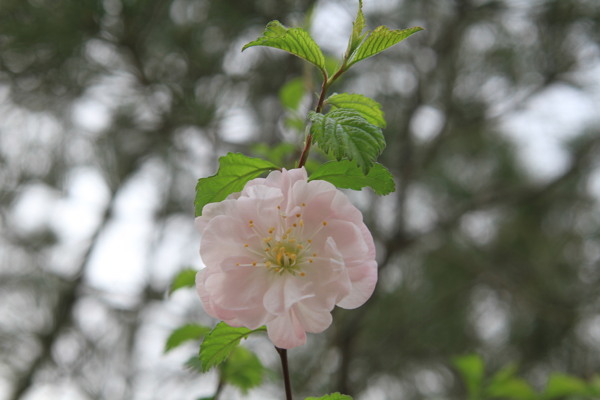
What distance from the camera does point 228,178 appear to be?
0.37 meters

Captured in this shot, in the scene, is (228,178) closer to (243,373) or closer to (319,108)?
(319,108)

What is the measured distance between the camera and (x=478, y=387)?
0.74 metres

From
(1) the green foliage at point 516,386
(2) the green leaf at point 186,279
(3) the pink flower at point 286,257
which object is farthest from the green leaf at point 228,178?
(1) the green foliage at point 516,386

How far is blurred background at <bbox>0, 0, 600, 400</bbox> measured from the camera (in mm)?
1287

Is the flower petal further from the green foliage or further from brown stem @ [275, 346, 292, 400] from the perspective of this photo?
the green foliage

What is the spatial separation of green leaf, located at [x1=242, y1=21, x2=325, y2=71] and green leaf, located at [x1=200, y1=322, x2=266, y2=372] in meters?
0.18

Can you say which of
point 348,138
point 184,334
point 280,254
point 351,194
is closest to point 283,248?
point 280,254

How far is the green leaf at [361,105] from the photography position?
0.38 meters

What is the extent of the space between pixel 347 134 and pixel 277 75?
4.19 feet

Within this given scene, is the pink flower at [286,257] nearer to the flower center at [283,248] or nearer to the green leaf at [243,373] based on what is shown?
the flower center at [283,248]

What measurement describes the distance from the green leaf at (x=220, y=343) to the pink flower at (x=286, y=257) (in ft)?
0.11

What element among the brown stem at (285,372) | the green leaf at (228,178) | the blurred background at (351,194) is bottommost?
the blurred background at (351,194)

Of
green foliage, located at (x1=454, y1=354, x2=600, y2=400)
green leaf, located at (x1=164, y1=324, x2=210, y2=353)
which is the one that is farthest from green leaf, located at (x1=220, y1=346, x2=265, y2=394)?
green foliage, located at (x1=454, y1=354, x2=600, y2=400)

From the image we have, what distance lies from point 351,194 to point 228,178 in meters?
1.20
